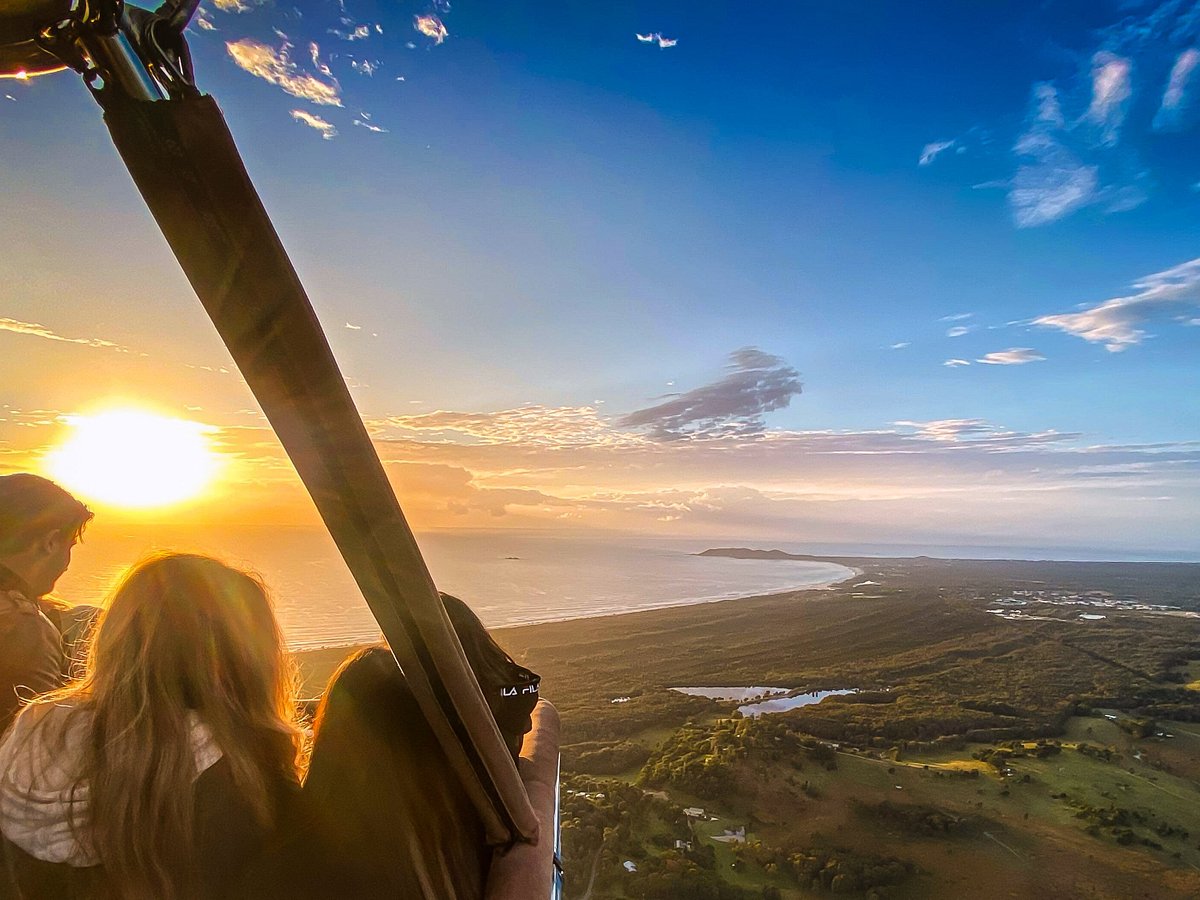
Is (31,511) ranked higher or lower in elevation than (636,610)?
higher

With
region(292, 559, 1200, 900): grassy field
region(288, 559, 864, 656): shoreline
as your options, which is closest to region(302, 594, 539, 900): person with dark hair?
region(292, 559, 1200, 900): grassy field

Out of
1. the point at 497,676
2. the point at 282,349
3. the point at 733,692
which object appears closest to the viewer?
the point at 282,349

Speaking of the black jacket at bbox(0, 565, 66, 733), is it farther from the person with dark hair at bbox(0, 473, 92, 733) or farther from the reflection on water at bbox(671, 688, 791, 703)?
the reflection on water at bbox(671, 688, 791, 703)

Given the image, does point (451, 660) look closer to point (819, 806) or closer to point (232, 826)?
point (232, 826)

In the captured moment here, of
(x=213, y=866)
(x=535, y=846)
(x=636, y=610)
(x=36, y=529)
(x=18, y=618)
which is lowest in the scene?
(x=636, y=610)

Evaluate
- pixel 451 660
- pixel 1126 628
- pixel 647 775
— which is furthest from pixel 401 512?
pixel 1126 628

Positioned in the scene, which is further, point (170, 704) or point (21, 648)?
point (21, 648)

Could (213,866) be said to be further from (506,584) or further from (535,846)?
(506,584)

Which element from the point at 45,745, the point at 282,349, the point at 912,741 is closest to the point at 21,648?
the point at 45,745
